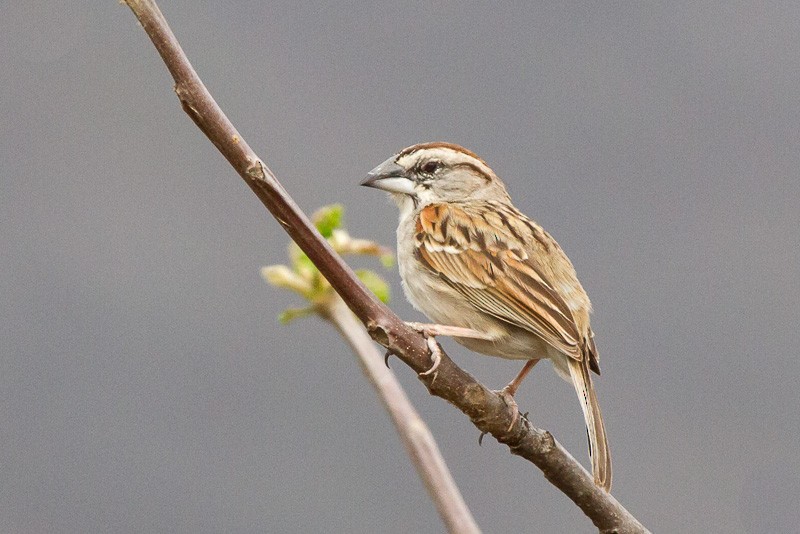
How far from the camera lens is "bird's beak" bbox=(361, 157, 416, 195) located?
10.6 ft

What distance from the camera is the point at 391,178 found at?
3.32 m

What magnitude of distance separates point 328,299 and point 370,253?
20 centimetres

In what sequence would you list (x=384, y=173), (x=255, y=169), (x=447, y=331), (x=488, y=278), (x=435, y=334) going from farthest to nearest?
(x=384, y=173) → (x=488, y=278) → (x=447, y=331) → (x=435, y=334) → (x=255, y=169)

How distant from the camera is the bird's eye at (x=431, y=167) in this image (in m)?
3.41

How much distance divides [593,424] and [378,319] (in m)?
1.03

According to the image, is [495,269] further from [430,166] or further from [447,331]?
[430,166]

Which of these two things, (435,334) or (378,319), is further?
(435,334)

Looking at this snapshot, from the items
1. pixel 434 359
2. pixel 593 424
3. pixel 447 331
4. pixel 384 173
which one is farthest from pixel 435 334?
pixel 384 173

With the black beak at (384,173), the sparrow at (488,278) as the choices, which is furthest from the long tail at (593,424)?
the black beak at (384,173)

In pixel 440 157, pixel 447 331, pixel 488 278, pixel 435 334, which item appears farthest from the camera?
pixel 440 157

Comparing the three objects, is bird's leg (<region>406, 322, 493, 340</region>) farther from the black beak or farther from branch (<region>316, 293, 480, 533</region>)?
the black beak

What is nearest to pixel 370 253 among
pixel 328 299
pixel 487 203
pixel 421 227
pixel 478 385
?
pixel 328 299

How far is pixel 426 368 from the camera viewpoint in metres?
1.80

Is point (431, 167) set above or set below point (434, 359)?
above
